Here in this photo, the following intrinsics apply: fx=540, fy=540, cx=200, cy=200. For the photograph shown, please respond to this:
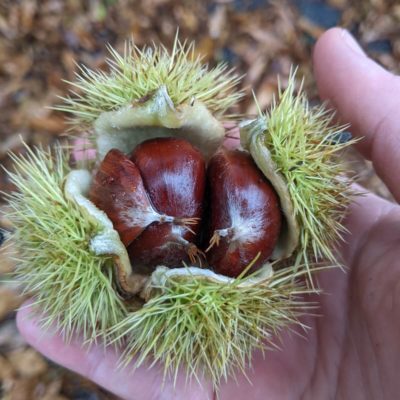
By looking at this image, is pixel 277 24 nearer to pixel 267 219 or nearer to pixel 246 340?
pixel 267 219

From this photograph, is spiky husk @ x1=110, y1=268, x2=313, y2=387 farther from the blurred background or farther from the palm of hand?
the blurred background

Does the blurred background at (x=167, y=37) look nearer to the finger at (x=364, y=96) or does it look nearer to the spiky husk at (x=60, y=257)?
the finger at (x=364, y=96)

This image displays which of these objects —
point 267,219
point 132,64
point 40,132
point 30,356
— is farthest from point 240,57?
point 30,356

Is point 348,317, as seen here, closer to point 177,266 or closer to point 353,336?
point 353,336

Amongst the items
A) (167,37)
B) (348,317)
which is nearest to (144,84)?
(348,317)

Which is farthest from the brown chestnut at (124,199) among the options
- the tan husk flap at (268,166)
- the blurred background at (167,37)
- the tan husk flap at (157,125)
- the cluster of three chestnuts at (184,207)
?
the blurred background at (167,37)

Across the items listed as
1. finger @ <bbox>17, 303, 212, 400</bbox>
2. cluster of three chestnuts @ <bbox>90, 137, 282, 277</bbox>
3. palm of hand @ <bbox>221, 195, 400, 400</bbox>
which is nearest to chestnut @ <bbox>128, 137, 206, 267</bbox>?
cluster of three chestnuts @ <bbox>90, 137, 282, 277</bbox>

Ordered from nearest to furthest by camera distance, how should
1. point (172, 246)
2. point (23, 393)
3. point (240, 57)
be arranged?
point (172, 246), point (23, 393), point (240, 57)
